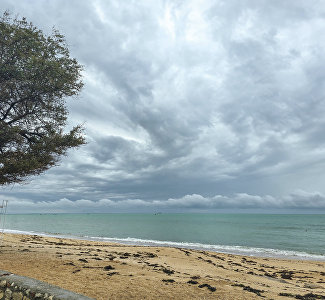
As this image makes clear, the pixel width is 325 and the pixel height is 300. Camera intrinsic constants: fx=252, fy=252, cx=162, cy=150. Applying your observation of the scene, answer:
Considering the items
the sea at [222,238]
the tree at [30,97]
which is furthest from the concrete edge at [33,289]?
the sea at [222,238]

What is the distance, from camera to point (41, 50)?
574 inches

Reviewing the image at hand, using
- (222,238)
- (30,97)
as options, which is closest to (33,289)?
(30,97)

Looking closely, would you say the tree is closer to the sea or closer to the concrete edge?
the concrete edge

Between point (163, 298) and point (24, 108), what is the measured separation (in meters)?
13.0

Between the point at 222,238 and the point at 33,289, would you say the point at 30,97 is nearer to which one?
the point at 33,289

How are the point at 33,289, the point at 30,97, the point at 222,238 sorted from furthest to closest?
the point at 222,238, the point at 30,97, the point at 33,289

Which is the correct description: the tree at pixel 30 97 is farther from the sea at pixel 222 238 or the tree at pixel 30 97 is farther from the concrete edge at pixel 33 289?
the sea at pixel 222 238

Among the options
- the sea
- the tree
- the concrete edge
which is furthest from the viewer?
the sea

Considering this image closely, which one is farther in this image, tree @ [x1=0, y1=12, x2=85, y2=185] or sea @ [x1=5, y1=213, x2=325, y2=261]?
sea @ [x1=5, y1=213, x2=325, y2=261]

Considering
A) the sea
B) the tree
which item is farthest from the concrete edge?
the sea

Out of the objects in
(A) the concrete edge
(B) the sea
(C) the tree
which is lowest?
(B) the sea

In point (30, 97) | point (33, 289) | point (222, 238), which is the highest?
point (30, 97)

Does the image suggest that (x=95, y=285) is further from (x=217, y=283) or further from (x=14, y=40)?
(x=14, y=40)

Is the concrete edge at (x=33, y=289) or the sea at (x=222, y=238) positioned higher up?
the concrete edge at (x=33, y=289)
